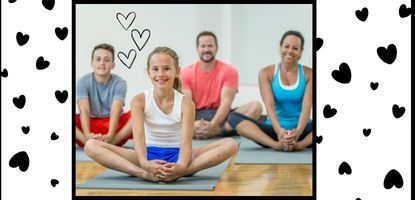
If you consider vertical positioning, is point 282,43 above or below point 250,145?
above

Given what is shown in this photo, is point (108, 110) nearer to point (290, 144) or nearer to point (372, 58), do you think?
point (290, 144)

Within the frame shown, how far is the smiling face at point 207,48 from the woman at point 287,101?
1.30 ft

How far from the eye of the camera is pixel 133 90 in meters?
3.53

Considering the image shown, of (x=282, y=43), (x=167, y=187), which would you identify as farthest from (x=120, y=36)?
(x=282, y=43)

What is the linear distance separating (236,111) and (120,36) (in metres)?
1.46

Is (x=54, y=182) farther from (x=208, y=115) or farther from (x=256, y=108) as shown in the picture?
(x=256, y=108)

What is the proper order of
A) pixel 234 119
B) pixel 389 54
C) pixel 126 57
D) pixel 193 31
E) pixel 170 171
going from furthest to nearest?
1. pixel 234 119
2. pixel 193 31
3. pixel 126 57
4. pixel 170 171
5. pixel 389 54

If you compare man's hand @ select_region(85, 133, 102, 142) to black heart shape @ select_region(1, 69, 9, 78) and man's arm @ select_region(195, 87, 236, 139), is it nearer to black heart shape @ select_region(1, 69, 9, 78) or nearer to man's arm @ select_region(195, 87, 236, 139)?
man's arm @ select_region(195, 87, 236, 139)

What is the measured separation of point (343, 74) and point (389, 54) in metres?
0.20

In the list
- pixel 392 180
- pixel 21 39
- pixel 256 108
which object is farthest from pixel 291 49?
pixel 21 39

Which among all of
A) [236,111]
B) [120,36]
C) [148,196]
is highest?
[120,36]

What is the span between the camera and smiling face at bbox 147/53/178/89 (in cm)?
313

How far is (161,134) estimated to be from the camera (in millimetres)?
3199

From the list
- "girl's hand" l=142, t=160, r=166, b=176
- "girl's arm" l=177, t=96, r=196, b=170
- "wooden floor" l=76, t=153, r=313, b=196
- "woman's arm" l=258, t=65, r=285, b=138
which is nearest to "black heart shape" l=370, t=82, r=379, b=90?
"wooden floor" l=76, t=153, r=313, b=196
